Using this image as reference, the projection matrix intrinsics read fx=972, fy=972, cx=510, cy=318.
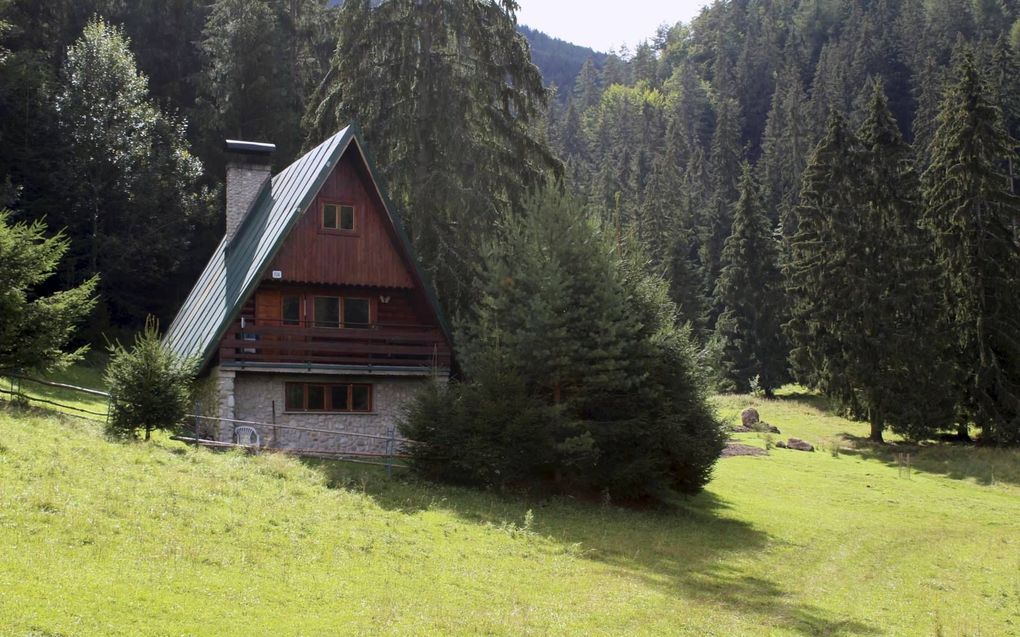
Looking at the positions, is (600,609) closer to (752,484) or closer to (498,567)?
(498,567)

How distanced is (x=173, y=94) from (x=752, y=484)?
40.4 metres

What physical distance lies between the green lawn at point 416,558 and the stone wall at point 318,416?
267cm

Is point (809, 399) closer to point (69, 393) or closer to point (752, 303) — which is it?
Answer: point (752, 303)

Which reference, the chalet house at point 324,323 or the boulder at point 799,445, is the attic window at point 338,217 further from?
the boulder at point 799,445

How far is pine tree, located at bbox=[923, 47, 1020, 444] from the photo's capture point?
42.5 meters

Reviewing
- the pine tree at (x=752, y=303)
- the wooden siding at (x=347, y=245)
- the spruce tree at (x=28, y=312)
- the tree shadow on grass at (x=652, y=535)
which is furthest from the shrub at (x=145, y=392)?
the pine tree at (x=752, y=303)

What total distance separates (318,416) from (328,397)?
69 centimetres

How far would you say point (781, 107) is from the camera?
117625mm

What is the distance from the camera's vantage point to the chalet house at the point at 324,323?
26.9 metres

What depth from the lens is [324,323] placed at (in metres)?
28.9

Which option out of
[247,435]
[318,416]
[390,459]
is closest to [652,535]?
[390,459]

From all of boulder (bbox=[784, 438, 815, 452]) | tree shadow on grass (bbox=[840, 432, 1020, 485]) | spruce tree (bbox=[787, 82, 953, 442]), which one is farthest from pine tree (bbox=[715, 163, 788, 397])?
boulder (bbox=[784, 438, 815, 452])

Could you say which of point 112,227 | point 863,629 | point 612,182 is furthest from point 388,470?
point 612,182

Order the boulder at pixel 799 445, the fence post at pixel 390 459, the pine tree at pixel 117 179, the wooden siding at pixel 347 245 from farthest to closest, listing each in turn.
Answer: the pine tree at pixel 117 179
the boulder at pixel 799 445
the wooden siding at pixel 347 245
the fence post at pixel 390 459
